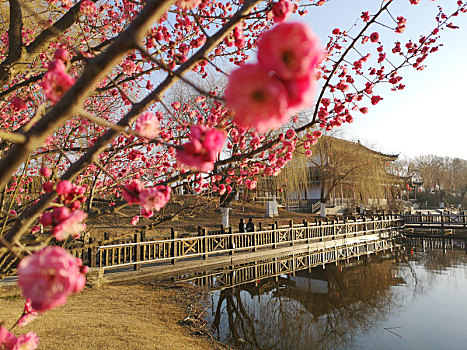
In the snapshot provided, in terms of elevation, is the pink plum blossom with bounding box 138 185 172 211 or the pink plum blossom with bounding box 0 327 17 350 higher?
the pink plum blossom with bounding box 138 185 172 211

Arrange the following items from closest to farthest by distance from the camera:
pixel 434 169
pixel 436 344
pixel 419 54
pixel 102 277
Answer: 1. pixel 419 54
2. pixel 436 344
3. pixel 102 277
4. pixel 434 169

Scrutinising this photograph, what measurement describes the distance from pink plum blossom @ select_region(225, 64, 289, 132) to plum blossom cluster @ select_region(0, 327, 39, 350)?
1.28 metres

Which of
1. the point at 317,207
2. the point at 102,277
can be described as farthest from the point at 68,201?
the point at 317,207

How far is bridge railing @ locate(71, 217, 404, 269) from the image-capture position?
8258 mm

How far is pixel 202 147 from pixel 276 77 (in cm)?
26

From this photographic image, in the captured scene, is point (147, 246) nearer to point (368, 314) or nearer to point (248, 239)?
point (248, 239)

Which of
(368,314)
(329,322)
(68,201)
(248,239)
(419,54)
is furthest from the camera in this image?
(248,239)

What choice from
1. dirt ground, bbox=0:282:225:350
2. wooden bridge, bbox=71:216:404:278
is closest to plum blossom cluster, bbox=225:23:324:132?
wooden bridge, bbox=71:216:404:278

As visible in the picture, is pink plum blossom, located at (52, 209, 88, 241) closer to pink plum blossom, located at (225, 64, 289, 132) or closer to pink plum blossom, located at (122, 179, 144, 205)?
pink plum blossom, located at (122, 179, 144, 205)

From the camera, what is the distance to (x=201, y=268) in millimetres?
9867

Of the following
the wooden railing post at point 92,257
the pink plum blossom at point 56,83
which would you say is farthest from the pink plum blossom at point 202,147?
the wooden railing post at point 92,257

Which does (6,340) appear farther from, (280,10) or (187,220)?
(187,220)

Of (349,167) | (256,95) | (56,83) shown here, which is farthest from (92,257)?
(349,167)

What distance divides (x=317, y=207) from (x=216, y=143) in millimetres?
30173
